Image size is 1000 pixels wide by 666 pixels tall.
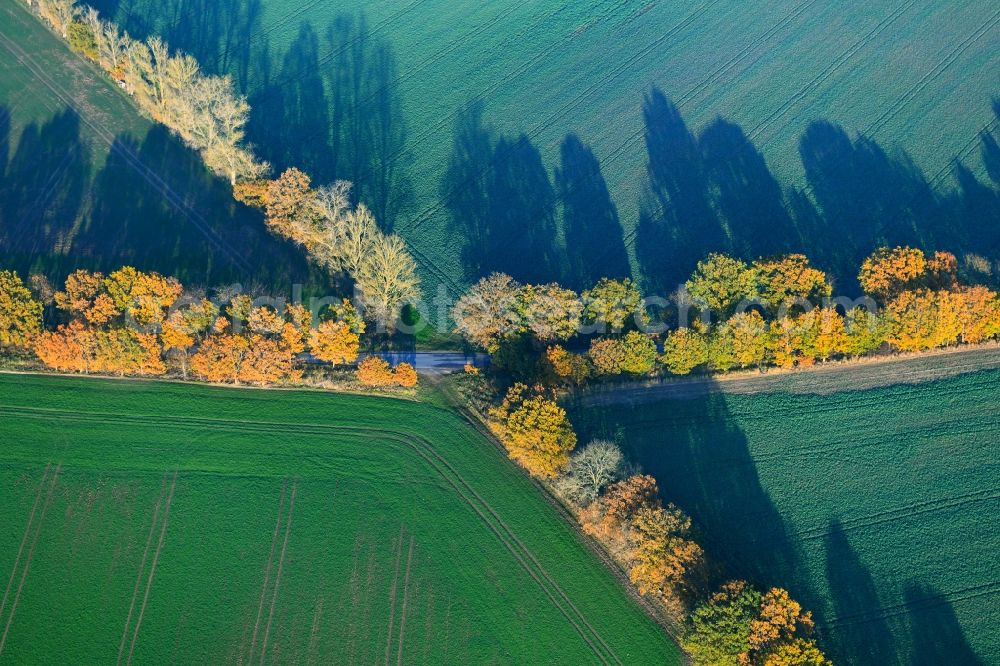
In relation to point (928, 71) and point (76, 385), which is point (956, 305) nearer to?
point (928, 71)

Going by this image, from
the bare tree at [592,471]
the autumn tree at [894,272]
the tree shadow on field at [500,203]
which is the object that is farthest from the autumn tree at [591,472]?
the autumn tree at [894,272]

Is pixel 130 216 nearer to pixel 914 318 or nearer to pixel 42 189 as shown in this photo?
pixel 42 189

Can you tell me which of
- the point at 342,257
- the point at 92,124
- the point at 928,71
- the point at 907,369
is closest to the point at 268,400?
the point at 342,257

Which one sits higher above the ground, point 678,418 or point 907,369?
point 907,369

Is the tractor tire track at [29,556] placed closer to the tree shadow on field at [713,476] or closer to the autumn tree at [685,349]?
the tree shadow on field at [713,476]

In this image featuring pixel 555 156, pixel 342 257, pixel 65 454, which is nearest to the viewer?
pixel 65 454
